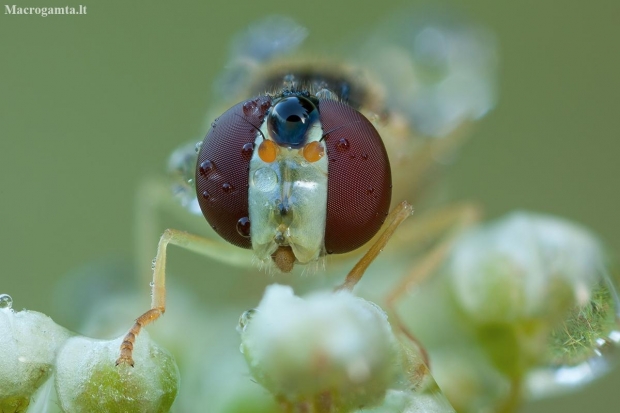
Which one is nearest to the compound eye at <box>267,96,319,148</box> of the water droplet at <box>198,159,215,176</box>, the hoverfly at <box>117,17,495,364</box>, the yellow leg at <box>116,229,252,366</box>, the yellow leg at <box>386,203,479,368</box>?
the hoverfly at <box>117,17,495,364</box>

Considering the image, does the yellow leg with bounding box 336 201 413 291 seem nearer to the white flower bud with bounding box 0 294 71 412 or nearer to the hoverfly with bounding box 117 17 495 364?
the hoverfly with bounding box 117 17 495 364

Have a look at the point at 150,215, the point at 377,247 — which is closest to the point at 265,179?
the point at 377,247

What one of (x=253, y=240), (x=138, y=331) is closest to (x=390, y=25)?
(x=253, y=240)

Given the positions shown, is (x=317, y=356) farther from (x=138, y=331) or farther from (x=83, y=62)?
(x=83, y=62)

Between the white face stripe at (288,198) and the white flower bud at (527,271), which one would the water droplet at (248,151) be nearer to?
the white face stripe at (288,198)

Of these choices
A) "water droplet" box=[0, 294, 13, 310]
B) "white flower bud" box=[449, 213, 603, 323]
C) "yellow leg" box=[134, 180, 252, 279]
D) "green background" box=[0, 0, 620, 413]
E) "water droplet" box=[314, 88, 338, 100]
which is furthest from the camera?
"green background" box=[0, 0, 620, 413]

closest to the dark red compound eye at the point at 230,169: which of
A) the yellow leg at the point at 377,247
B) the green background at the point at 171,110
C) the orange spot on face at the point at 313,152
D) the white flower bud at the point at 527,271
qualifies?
the orange spot on face at the point at 313,152
